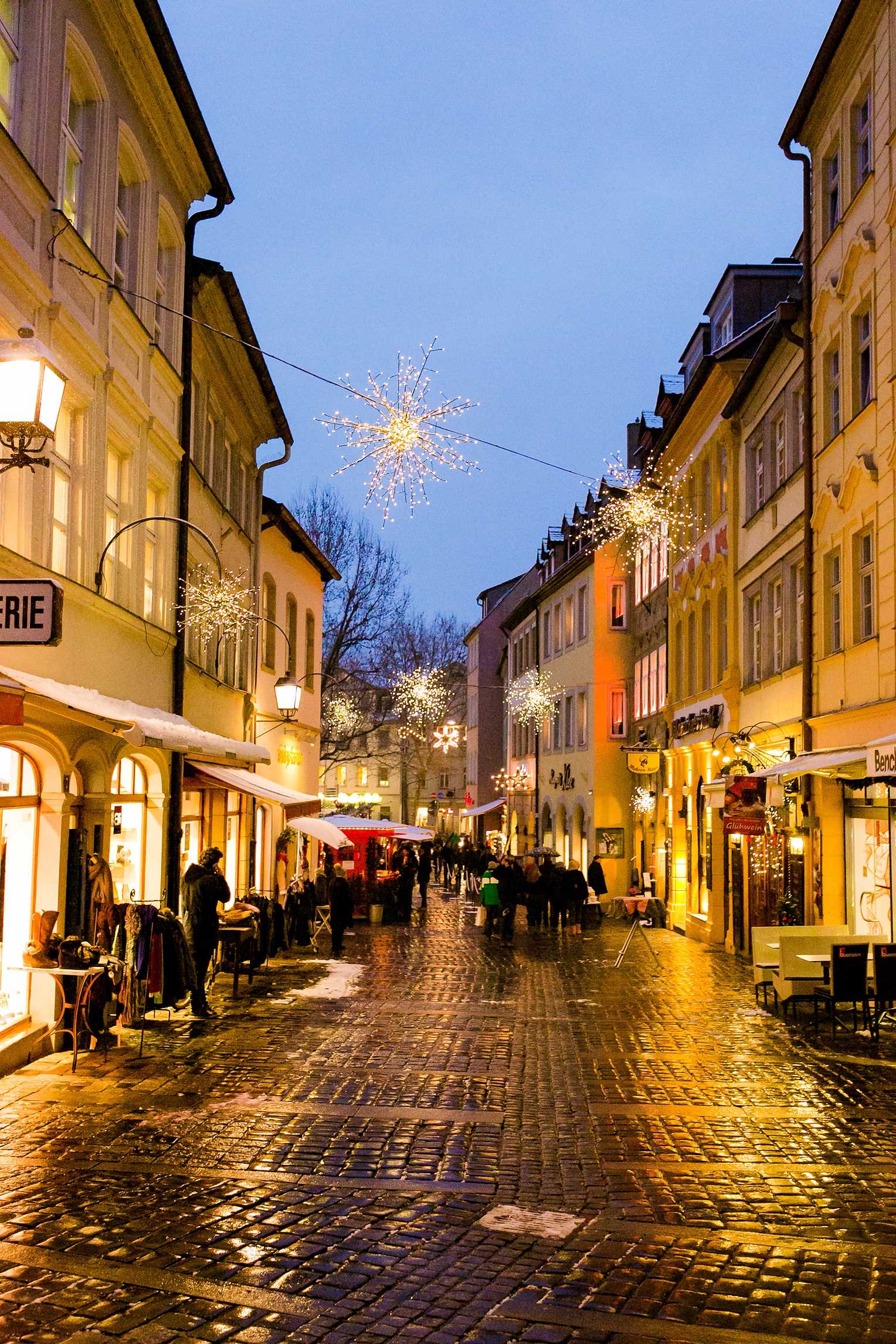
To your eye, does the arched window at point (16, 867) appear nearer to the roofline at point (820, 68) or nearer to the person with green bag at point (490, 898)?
the roofline at point (820, 68)

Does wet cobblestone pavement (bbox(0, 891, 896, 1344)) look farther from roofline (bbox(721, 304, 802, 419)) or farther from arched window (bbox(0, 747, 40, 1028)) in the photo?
roofline (bbox(721, 304, 802, 419))

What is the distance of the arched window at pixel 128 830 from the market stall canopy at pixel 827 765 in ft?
26.0

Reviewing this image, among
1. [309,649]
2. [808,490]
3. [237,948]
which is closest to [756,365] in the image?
[808,490]

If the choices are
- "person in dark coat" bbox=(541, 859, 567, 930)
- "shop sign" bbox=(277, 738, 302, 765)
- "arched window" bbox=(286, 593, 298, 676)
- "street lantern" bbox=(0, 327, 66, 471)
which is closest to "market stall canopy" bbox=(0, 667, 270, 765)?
"street lantern" bbox=(0, 327, 66, 471)

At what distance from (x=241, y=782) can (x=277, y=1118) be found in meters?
9.74

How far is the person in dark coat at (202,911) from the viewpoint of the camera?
14.0m

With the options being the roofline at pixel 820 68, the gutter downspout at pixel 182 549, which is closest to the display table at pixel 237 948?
the gutter downspout at pixel 182 549

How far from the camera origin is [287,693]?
2298cm

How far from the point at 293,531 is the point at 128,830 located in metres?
14.1

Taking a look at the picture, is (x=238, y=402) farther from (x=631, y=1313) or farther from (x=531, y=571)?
(x=531, y=571)

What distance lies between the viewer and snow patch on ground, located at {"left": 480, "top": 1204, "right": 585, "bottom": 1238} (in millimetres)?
6883

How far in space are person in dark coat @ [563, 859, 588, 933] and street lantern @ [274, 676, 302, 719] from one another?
8966 mm

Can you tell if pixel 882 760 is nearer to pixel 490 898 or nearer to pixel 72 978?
pixel 72 978

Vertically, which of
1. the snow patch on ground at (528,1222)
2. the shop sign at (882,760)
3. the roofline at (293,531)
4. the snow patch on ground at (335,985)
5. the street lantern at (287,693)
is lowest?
the snow patch on ground at (335,985)
